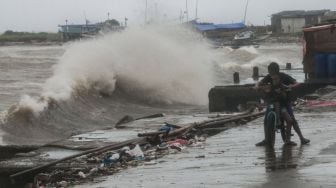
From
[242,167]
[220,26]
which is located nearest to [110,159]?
[242,167]

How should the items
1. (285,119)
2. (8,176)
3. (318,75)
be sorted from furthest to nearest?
1. (318,75)
2. (8,176)
3. (285,119)

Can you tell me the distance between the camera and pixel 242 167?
28.7 ft

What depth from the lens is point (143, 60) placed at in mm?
28906

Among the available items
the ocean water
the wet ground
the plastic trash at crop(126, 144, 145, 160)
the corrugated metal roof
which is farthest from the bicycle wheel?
the corrugated metal roof

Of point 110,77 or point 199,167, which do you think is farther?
point 110,77

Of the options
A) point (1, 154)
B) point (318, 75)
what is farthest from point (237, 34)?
point (1, 154)

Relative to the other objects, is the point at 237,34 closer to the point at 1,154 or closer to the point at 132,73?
the point at 132,73

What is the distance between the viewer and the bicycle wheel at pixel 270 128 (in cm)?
974

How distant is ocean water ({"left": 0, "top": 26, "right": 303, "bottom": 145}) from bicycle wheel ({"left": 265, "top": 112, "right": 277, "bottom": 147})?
9432 millimetres

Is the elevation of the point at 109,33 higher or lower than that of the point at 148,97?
higher

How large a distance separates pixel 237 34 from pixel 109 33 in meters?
56.7

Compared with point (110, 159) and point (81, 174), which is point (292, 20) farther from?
point (81, 174)

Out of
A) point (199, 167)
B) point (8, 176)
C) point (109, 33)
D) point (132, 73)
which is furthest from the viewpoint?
point (109, 33)

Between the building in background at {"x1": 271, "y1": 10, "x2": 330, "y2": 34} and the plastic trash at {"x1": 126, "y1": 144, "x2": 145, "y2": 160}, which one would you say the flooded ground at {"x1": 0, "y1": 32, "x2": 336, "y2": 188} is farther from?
the building in background at {"x1": 271, "y1": 10, "x2": 330, "y2": 34}
